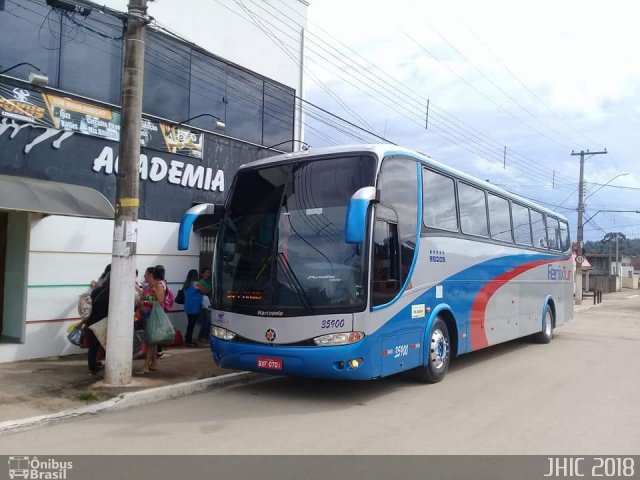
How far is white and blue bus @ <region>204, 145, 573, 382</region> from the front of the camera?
7480mm

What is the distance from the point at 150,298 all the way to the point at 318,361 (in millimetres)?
3070

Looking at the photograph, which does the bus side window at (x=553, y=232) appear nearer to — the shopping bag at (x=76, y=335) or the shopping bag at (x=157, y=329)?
the shopping bag at (x=157, y=329)

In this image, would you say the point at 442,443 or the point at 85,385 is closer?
the point at 442,443

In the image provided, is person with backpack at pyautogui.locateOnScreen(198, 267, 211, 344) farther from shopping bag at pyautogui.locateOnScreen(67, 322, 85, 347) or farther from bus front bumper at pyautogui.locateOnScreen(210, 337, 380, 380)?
bus front bumper at pyautogui.locateOnScreen(210, 337, 380, 380)

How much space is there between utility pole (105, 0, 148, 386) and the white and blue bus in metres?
1.21

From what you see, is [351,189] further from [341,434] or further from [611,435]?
[611,435]

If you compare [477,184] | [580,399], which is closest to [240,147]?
[477,184]

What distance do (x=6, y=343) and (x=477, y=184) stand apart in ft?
29.0

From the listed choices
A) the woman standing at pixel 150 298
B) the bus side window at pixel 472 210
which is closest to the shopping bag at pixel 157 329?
the woman standing at pixel 150 298

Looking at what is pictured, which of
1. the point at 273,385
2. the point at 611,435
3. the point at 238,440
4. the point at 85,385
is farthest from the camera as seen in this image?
the point at 273,385

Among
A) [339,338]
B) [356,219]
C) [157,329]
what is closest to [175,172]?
[157,329]

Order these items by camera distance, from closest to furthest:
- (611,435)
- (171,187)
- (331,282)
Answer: (611,435), (331,282), (171,187)

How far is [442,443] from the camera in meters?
6.00

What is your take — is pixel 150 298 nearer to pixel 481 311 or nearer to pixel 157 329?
pixel 157 329
